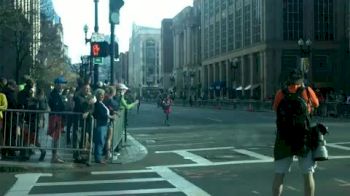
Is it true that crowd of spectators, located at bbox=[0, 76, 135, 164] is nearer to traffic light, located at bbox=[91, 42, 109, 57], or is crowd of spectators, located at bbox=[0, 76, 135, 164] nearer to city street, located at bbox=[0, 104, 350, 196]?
city street, located at bbox=[0, 104, 350, 196]

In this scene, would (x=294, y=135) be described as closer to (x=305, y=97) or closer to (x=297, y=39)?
(x=305, y=97)

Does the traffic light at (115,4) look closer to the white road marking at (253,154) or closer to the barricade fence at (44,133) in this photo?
the barricade fence at (44,133)

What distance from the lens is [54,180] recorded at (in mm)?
11773

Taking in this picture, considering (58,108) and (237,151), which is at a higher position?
(58,108)

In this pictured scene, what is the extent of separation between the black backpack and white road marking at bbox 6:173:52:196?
4.78 m

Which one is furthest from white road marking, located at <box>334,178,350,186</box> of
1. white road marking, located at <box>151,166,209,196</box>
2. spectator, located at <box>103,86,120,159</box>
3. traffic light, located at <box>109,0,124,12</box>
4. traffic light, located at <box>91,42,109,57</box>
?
traffic light, located at <box>91,42,109,57</box>

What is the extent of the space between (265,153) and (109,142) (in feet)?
14.1

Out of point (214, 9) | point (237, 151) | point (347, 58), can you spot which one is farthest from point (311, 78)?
point (237, 151)

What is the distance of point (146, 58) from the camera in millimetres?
186250

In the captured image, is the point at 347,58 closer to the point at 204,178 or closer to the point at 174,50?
the point at 204,178

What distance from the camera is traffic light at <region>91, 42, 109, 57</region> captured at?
18.8 m

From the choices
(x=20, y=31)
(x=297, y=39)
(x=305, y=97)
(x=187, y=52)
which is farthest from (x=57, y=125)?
(x=187, y=52)

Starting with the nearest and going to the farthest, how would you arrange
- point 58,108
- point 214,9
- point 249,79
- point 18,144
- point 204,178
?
point 204,178 → point 18,144 → point 58,108 → point 249,79 → point 214,9

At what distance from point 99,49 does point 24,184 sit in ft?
26.9
